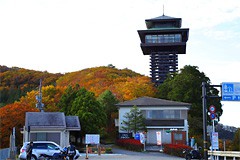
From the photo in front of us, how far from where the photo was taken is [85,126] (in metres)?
43.4

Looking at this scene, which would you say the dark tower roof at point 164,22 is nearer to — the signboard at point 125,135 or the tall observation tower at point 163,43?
the tall observation tower at point 163,43

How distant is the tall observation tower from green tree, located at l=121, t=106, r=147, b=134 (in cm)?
3543

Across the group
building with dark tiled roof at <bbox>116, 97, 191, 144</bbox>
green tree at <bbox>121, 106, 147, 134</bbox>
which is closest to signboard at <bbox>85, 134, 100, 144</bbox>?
green tree at <bbox>121, 106, 147, 134</bbox>

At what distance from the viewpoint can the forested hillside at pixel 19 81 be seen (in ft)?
259

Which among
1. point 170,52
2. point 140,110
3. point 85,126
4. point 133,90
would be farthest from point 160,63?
point 85,126

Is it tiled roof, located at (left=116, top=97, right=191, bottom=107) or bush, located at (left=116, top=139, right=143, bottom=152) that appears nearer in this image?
bush, located at (left=116, top=139, right=143, bottom=152)

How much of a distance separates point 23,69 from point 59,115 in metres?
69.4

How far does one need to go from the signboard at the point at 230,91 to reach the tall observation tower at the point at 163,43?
57915 millimetres

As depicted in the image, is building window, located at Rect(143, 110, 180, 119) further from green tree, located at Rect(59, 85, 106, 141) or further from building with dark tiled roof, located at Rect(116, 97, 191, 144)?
A: green tree, located at Rect(59, 85, 106, 141)

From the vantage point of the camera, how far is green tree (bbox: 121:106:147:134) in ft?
153

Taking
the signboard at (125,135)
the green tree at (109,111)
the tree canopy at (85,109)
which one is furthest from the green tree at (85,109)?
the green tree at (109,111)

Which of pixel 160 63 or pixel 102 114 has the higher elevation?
pixel 160 63

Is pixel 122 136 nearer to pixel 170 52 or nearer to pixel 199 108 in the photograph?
pixel 199 108

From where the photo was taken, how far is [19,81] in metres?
93.1
